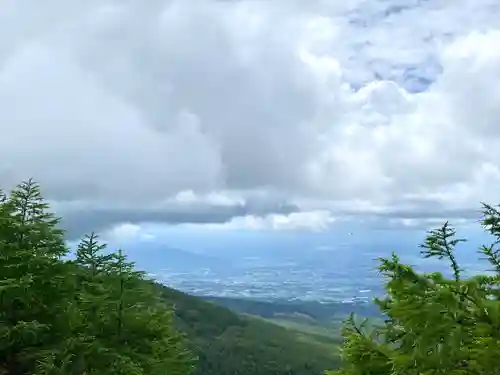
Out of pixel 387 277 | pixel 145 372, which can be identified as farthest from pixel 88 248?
pixel 387 277

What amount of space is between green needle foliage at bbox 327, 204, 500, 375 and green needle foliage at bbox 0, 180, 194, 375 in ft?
34.0

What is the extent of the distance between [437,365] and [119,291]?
13120 mm

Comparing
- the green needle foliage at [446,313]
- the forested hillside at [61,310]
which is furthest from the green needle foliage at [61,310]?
the green needle foliage at [446,313]

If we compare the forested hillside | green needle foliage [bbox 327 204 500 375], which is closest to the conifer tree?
the forested hillside

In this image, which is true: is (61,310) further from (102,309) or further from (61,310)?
(102,309)

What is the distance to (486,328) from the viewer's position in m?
8.27

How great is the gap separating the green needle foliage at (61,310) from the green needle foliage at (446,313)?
10.4m

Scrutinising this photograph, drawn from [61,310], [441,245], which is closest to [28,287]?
[61,310]

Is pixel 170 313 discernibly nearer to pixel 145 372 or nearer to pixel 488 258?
pixel 145 372

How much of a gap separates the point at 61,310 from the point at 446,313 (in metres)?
13.4

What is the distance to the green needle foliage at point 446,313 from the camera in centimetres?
848

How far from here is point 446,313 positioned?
343 inches

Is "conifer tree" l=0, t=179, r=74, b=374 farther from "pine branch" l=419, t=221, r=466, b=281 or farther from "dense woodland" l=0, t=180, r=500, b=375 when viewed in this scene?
"pine branch" l=419, t=221, r=466, b=281

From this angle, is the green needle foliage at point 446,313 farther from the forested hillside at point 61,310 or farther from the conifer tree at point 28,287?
the conifer tree at point 28,287
